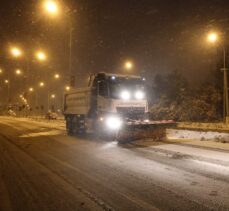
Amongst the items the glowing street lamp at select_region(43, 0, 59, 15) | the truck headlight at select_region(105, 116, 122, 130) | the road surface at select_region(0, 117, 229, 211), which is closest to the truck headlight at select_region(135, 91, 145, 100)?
the truck headlight at select_region(105, 116, 122, 130)

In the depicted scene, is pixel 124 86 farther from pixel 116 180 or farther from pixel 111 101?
pixel 116 180

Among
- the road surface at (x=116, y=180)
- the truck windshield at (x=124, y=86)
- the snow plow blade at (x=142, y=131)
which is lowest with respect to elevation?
the road surface at (x=116, y=180)

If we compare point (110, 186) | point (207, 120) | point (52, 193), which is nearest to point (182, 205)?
point (110, 186)

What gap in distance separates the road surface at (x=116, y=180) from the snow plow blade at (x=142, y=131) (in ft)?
9.97

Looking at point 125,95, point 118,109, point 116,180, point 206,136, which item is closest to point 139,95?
point 125,95

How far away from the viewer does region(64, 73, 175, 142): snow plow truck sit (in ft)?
48.6

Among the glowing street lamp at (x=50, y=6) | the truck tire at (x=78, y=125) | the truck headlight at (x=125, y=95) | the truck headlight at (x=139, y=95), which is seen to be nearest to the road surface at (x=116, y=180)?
the truck headlight at (x=125, y=95)

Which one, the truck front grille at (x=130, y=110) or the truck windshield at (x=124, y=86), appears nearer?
the truck front grille at (x=130, y=110)

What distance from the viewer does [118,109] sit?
15.0m

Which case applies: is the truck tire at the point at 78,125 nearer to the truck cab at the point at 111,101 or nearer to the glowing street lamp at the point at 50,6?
the truck cab at the point at 111,101

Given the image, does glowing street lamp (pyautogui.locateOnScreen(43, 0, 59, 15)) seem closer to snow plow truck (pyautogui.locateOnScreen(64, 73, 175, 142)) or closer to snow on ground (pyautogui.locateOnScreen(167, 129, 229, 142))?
snow plow truck (pyautogui.locateOnScreen(64, 73, 175, 142))

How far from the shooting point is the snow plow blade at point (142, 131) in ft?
47.5

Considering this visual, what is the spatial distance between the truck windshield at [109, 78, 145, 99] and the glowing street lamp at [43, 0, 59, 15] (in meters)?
7.52

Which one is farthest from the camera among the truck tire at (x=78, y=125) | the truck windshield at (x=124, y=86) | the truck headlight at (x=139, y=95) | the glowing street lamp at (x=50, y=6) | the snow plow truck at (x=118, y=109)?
the glowing street lamp at (x=50, y=6)
